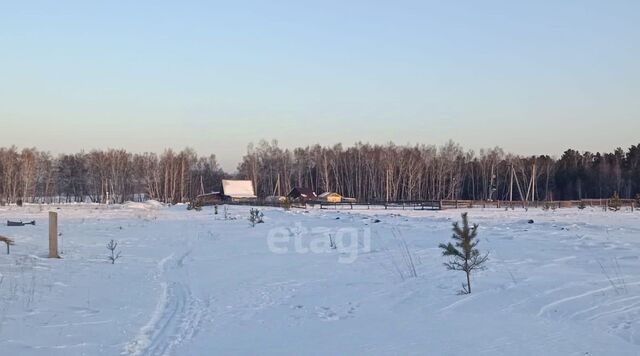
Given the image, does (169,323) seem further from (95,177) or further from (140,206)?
(95,177)

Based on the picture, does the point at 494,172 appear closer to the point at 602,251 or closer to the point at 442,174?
the point at 442,174

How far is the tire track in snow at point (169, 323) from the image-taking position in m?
7.44

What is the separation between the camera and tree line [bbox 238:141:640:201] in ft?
308

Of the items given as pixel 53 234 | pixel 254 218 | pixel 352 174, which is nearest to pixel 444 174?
pixel 352 174

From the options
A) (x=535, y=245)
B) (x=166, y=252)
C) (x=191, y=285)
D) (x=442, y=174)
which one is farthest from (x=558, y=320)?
(x=442, y=174)

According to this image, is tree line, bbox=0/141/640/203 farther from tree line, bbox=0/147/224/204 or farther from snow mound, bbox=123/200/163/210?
snow mound, bbox=123/200/163/210

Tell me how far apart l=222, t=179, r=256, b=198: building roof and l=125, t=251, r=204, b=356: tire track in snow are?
3430 inches

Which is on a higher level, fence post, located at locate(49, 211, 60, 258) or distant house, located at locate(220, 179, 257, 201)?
distant house, located at locate(220, 179, 257, 201)

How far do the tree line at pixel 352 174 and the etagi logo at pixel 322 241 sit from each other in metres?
68.3

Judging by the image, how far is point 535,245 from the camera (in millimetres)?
16188

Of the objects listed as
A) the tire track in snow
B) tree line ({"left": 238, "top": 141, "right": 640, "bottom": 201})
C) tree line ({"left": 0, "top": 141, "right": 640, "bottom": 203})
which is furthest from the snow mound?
the tire track in snow

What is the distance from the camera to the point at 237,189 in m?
102

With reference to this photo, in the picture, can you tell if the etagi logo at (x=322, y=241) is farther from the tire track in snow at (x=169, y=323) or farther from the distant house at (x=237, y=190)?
the distant house at (x=237, y=190)

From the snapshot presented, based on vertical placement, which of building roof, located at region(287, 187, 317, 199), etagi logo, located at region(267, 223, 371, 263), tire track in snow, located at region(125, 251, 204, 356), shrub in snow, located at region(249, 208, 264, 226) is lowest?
tire track in snow, located at region(125, 251, 204, 356)
